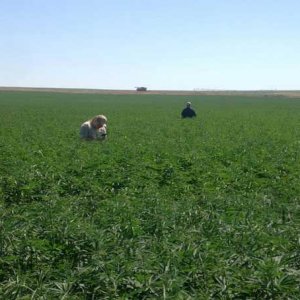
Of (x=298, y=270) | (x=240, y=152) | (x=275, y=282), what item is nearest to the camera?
(x=275, y=282)

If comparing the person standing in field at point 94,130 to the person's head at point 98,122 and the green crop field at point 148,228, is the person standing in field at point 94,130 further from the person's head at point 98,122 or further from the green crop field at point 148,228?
the green crop field at point 148,228

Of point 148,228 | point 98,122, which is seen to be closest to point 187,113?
point 98,122

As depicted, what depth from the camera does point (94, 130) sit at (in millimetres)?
15719

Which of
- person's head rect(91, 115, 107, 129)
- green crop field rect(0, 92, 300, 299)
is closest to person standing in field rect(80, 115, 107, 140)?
person's head rect(91, 115, 107, 129)

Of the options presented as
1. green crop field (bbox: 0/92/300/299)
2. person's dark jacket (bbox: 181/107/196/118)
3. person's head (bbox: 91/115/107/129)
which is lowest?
person's dark jacket (bbox: 181/107/196/118)

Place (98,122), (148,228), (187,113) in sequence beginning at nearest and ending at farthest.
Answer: (148,228) < (98,122) < (187,113)

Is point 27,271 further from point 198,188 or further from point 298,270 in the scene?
point 198,188

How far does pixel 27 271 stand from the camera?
489cm

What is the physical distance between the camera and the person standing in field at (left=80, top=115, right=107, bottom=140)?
1563 centimetres

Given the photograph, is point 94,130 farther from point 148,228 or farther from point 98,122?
point 148,228

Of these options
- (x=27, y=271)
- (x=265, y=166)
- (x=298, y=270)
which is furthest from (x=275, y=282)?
(x=265, y=166)

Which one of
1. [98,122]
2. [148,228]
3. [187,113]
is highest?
[98,122]

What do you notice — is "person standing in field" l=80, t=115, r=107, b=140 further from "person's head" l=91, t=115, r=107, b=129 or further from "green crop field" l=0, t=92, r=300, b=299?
"green crop field" l=0, t=92, r=300, b=299

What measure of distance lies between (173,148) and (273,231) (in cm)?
769
